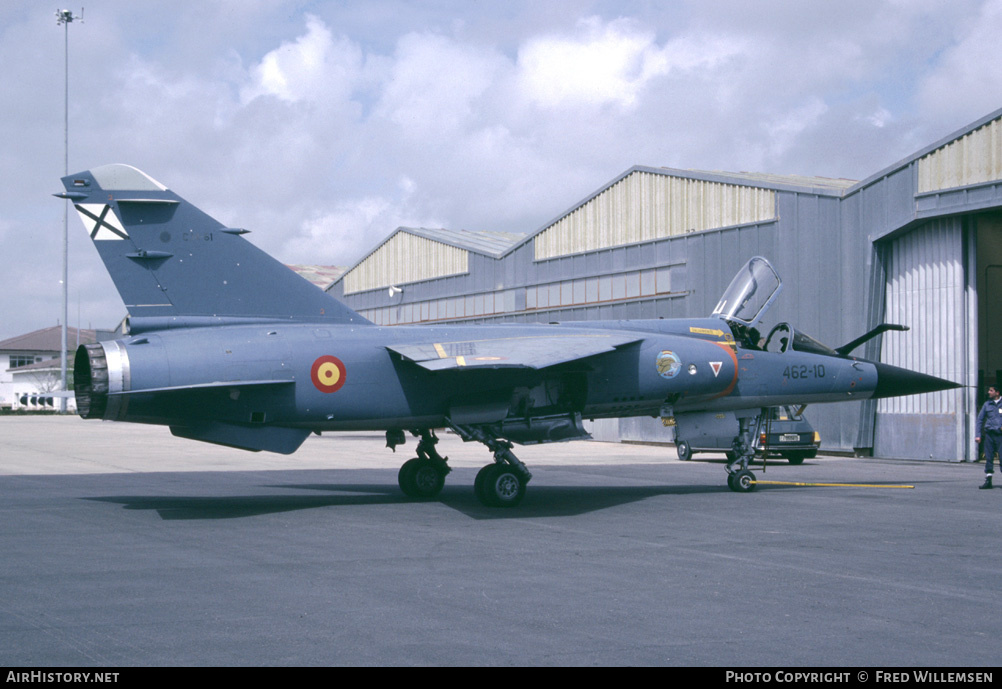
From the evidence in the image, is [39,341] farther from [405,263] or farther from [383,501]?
[383,501]

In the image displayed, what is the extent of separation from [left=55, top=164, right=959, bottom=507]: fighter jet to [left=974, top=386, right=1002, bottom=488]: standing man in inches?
222

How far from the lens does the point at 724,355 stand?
16.2m

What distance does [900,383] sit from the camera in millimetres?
18094

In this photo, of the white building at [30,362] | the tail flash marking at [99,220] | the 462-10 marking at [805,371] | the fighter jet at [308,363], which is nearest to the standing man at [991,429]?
the 462-10 marking at [805,371]

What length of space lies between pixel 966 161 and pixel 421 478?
18126 millimetres

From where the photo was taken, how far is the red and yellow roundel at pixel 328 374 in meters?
13.8

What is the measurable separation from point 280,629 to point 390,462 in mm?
18914

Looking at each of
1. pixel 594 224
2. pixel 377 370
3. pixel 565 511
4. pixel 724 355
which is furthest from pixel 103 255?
pixel 594 224

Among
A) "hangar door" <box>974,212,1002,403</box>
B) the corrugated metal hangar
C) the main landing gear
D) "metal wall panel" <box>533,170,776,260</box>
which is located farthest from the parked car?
"metal wall panel" <box>533,170,776,260</box>

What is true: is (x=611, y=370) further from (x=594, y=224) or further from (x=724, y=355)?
(x=594, y=224)

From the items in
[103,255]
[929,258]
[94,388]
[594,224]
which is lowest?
[94,388]

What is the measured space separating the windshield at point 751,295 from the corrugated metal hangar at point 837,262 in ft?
10.3

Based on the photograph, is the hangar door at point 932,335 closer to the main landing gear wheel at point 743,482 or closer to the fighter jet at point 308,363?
the main landing gear wheel at point 743,482

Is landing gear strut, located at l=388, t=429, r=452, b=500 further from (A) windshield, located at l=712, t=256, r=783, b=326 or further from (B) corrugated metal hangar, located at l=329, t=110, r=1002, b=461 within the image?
(B) corrugated metal hangar, located at l=329, t=110, r=1002, b=461
